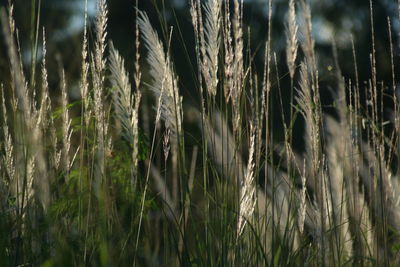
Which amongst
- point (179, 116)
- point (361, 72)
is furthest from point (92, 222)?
point (361, 72)

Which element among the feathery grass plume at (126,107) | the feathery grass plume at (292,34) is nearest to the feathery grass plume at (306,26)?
the feathery grass plume at (292,34)

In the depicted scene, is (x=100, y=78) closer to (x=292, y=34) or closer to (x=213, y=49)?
(x=213, y=49)

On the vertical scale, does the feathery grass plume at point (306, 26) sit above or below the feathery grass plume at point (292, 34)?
below

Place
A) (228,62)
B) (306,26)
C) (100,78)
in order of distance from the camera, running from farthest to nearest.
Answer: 1. (228,62)
2. (100,78)
3. (306,26)

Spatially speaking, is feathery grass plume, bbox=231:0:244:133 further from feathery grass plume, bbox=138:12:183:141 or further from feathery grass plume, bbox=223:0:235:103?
feathery grass plume, bbox=138:12:183:141

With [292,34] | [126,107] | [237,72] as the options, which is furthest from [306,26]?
[126,107]

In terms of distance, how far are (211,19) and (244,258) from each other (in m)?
0.75

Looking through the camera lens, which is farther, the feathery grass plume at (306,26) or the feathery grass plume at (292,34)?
the feathery grass plume at (292,34)

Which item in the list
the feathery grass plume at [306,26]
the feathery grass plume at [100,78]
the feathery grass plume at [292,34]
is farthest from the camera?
the feathery grass plume at [292,34]

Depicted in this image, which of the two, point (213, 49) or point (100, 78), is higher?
point (213, 49)

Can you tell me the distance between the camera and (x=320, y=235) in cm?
206

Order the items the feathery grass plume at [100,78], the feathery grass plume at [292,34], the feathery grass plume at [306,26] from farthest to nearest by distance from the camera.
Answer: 1. the feathery grass plume at [292,34]
2. the feathery grass plume at [100,78]
3. the feathery grass plume at [306,26]

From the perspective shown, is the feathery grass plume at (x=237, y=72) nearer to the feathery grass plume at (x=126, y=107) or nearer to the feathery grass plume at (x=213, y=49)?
the feathery grass plume at (x=213, y=49)

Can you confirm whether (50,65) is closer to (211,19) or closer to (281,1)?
(281,1)
